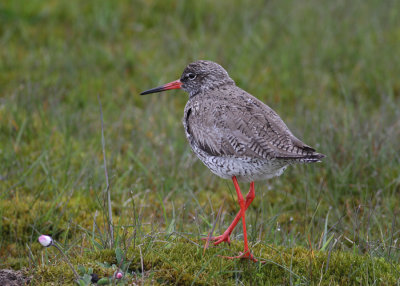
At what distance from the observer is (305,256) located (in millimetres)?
4406

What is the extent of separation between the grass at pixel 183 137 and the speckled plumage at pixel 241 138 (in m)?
0.49

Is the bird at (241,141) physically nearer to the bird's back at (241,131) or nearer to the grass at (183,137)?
the bird's back at (241,131)

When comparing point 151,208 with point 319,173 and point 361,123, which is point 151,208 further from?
point 361,123

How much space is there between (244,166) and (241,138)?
23 centimetres

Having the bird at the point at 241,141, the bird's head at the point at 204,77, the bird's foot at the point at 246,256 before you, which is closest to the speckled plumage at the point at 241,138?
the bird at the point at 241,141

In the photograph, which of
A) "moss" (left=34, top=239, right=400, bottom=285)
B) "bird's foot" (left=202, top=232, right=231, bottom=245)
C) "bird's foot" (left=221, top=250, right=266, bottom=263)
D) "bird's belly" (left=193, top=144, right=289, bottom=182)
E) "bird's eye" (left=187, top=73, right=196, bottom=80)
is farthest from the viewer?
"bird's eye" (left=187, top=73, right=196, bottom=80)

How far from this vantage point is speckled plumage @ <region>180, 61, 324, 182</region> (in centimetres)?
435

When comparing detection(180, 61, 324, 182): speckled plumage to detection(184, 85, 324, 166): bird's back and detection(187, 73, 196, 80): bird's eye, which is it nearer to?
detection(184, 85, 324, 166): bird's back

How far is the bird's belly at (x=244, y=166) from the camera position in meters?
4.45

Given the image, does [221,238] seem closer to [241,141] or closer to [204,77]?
[241,141]

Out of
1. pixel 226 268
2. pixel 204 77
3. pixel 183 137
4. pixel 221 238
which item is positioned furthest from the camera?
pixel 183 137

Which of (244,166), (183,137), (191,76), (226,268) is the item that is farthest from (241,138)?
(183,137)

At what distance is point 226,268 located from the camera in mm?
4242

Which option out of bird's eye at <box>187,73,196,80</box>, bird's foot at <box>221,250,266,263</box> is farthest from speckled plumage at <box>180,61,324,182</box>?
bird's foot at <box>221,250,266,263</box>
